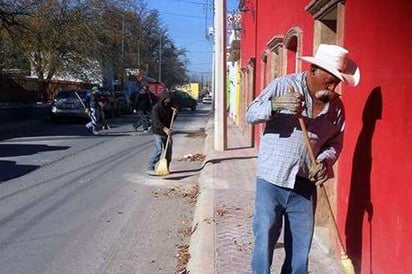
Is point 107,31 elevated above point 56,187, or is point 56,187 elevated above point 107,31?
point 107,31

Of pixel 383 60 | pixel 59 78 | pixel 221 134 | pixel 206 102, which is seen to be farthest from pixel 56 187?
pixel 206 102

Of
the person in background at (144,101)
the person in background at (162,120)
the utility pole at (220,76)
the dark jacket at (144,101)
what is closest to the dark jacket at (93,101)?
the person in background at (144,101)

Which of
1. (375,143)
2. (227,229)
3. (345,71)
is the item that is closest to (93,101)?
(227,229)

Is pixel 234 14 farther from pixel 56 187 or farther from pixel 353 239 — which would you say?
pixel 353 239

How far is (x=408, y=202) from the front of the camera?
387 cm

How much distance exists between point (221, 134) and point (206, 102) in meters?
72.1

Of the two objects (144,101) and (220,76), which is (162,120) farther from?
(144,101)

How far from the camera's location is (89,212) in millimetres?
9164

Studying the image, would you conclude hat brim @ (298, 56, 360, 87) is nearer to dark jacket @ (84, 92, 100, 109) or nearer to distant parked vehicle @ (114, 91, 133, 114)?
dark jacket @ (84, 92, 100, 109)

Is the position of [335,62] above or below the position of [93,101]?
above

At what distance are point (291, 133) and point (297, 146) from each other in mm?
95

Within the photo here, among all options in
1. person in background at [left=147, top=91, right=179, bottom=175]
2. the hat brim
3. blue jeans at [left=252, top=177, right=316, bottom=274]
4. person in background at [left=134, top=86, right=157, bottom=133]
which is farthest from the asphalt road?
person in background at [left=134, top=86, right=157, bottom=133]

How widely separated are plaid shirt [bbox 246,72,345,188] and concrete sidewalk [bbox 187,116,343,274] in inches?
65.2

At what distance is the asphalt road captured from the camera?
22.1 feet
